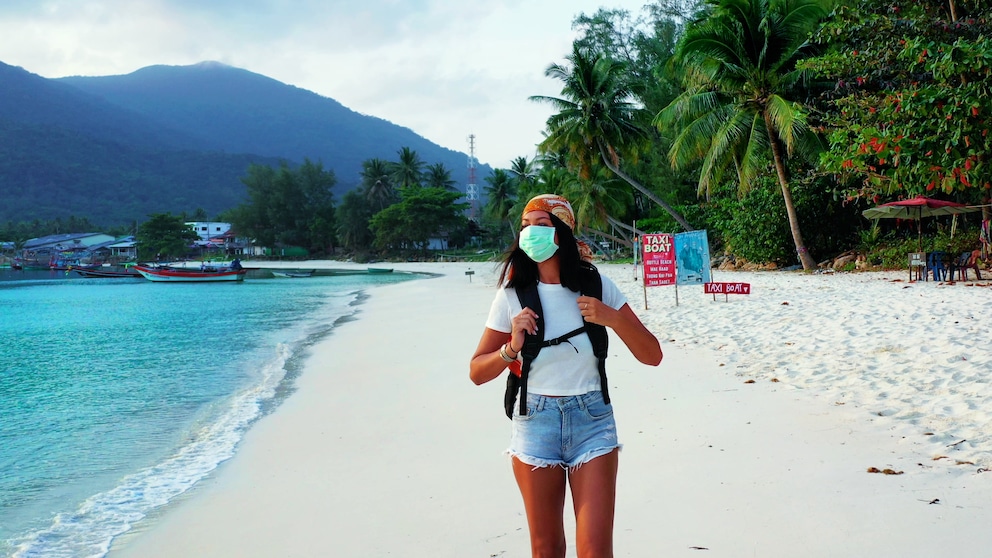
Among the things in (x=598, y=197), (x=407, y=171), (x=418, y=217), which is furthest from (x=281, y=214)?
(x=598, y=197)

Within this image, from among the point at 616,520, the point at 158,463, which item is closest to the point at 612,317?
the point at 616,520

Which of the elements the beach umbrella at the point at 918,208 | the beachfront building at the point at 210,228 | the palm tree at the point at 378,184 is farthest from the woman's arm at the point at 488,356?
the beachfront building at the point at 210,228

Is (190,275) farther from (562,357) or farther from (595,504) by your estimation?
(595,504)

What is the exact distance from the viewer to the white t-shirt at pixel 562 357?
210cm

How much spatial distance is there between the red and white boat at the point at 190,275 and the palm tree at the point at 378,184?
27.6 meters

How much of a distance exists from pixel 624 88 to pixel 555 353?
2824 cm

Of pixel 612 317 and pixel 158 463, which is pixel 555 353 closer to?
pixel 612 317

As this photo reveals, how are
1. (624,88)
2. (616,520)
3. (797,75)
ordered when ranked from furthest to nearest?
1. (624,88)
2. (797,75)
3. (616,520)

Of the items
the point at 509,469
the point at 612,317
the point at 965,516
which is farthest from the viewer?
the point at 509,469

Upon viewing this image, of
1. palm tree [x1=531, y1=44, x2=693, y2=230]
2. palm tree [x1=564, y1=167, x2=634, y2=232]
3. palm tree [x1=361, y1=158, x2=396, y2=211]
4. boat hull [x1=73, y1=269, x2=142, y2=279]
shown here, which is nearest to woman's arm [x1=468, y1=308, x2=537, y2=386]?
palm tree [x1=531, y1=44, x2=693, y2=230]

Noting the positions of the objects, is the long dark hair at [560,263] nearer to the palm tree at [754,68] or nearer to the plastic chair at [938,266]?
the plastic chair at [938,266]

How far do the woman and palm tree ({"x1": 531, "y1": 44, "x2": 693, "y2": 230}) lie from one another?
26.4 meters

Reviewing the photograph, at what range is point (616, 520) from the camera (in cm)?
338

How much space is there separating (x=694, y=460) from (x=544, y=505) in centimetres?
243
